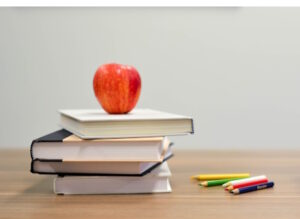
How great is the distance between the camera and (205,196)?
0.65 metres

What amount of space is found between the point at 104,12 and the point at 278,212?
1852mm

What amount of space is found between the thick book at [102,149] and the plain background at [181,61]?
5.29 feet

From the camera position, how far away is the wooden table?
547mm

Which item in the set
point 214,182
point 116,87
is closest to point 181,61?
point 116,87

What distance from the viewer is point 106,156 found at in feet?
2.16

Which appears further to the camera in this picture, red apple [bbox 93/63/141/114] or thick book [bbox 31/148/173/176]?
red apple [bbox 93/63/141/114]

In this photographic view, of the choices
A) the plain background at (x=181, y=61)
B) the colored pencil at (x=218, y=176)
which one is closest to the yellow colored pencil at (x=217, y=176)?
the colored pencil at (x=218, y=176)

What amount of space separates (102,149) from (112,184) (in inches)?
2.2

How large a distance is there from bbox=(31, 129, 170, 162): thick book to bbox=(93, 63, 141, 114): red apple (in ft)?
0.55

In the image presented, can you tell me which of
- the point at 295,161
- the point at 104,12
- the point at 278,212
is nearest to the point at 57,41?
the point at 104,12

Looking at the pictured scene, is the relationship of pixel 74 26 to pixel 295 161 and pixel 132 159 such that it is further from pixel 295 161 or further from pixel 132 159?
pixel 132 159

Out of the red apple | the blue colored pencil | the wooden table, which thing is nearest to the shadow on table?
the wooden table

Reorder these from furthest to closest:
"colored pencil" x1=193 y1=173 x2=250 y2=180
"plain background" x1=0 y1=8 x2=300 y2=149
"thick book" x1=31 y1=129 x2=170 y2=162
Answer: "plain background" x1=0 y1=8 x2=300 y2=149
"colored pencil" x1=193 y1=173 x2=250 y2=180
"thick book" x1=31 y1=129 x2=170 y2=162

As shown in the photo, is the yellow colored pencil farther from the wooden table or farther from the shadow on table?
the shadow on table
